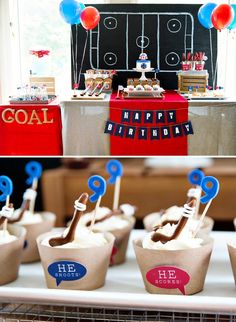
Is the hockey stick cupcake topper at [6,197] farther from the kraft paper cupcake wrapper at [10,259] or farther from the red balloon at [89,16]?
the red balloon at [89,16]

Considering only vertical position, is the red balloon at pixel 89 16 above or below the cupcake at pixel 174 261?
above

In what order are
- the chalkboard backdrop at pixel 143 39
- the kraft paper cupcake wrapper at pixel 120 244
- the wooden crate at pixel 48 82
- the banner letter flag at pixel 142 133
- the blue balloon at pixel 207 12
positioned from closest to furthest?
the kraft paper cupcake wrapper at pixel 120 244
the banner letter flag at pixel 142 133
the blue balloon at pixel 207 12
the wooden crate at pixel 48 82
the chalkboard backdrop at pixel 143 39

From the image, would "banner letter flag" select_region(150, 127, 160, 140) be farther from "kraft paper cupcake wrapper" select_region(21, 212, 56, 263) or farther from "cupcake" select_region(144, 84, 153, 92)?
"kraft paper cupcake wrapper" select_region(21, 212, 56, 263)

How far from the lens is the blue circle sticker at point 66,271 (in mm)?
1027

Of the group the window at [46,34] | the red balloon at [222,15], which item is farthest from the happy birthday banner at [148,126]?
the window at [46,34]

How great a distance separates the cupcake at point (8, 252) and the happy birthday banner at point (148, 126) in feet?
9.92

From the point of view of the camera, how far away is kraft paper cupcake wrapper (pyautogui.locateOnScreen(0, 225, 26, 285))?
1.09m

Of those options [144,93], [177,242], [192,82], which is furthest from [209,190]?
[192,82]

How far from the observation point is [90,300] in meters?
0.79

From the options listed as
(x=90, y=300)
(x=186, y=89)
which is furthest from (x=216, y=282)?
(x=186, y=89)

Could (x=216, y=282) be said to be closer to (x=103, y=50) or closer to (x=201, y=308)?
(x=201, y=308)

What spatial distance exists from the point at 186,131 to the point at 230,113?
1.38 ft

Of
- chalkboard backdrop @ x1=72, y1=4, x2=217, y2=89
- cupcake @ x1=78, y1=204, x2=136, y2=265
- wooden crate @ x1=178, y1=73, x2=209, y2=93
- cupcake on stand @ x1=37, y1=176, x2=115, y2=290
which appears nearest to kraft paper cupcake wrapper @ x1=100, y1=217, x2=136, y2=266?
cupcake @ x1=78, y1=204, x2=136, y2=265

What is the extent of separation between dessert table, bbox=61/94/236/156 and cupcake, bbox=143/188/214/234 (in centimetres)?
283
